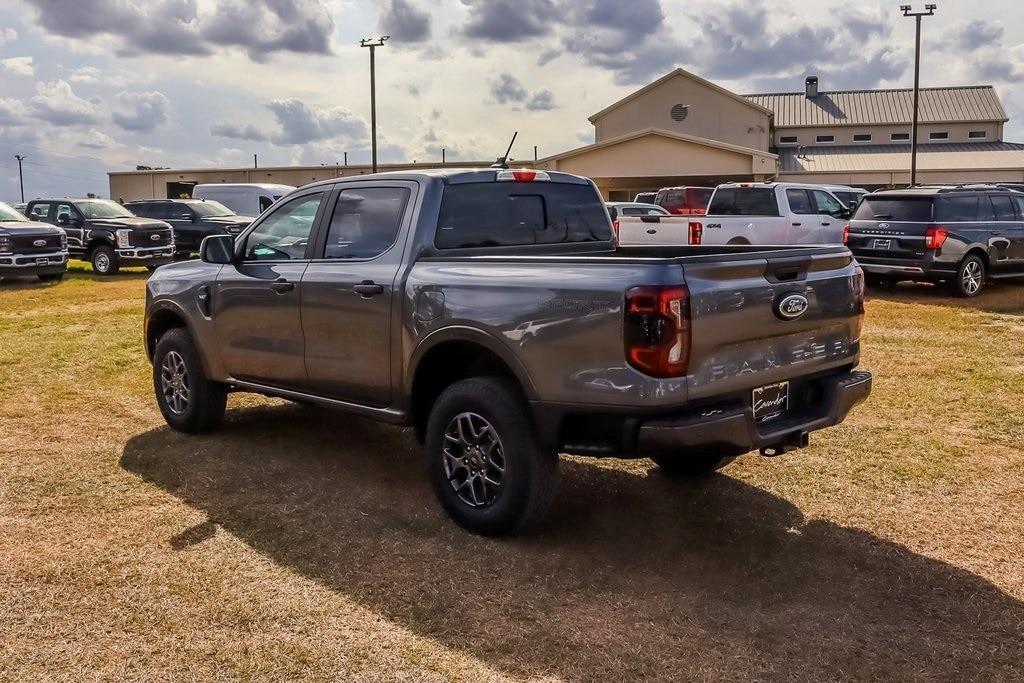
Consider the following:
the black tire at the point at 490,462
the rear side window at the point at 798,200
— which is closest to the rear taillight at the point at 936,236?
the rear side window at the point at 798,200

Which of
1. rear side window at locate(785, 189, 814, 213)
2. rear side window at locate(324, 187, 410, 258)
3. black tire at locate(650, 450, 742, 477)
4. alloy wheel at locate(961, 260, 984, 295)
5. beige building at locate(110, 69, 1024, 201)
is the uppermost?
beige building at locate(110, 69, 1024, 201)

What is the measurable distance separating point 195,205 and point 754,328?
23.3m

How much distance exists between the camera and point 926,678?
11.9 ft

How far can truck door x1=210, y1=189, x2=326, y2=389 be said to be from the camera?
20.1 ft

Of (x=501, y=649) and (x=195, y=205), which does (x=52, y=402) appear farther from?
A: (x=195, y=205)

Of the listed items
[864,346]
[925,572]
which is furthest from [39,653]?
[864,346]

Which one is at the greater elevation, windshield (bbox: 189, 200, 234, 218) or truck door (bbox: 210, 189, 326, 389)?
windshield (bbox: 189, 200, 234, 218)

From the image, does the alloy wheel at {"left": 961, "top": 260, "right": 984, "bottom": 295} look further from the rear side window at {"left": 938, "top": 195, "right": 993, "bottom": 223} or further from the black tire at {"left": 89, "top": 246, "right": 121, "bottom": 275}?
the black tire at {"left": 89, "top": 246, "right": 121, "bottom": 275}

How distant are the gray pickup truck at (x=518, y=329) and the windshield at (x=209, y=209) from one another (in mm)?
19585

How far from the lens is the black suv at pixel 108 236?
21.9 metres

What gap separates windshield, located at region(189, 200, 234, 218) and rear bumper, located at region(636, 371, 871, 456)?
2272cm

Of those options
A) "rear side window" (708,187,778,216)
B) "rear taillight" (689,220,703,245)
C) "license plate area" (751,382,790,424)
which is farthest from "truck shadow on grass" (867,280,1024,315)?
"license plate area" (751,382,790,424)

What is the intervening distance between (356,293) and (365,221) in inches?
20.0

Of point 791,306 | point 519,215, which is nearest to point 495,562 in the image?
point 791,306
